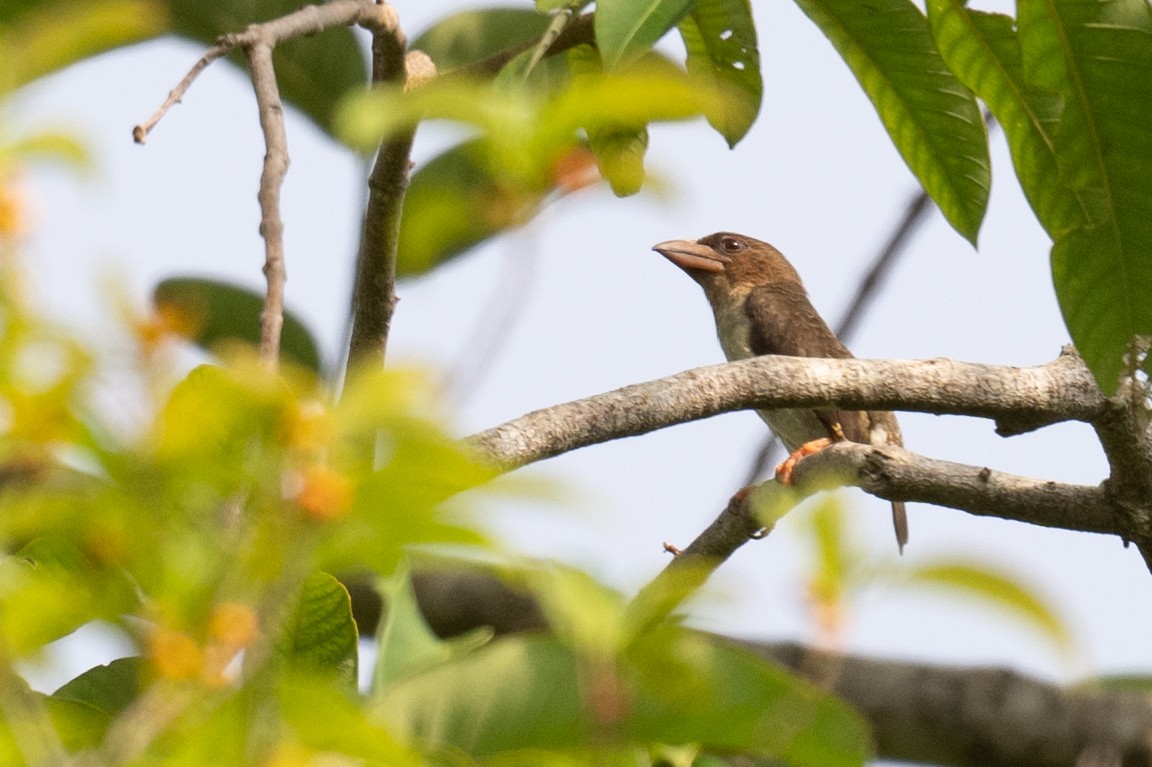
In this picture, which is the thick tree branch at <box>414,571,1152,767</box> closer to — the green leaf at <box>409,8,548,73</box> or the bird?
the bird

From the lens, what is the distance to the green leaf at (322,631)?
176 cm

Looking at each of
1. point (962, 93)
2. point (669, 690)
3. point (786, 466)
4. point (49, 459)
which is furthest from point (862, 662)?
point (786, 466)

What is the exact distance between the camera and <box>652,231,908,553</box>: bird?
6.06 metres

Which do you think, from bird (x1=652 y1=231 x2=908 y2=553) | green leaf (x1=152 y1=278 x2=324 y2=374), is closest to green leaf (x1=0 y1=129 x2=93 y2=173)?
green leaf (x1=152 y1=278 x2=324 y2=374)

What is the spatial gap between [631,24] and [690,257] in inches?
210

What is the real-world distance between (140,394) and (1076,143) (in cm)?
222

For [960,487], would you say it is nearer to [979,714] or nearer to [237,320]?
[979,714]

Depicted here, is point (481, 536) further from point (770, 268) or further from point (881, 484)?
point (770, 268)

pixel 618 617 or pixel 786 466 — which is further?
pixel 786 466

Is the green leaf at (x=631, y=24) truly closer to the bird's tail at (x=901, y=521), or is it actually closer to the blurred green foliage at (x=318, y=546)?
the blurred green foliage at (x=318, y=546)

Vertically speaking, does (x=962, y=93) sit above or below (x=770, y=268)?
above

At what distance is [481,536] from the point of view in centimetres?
83

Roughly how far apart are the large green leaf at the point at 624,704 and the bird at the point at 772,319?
4559mm

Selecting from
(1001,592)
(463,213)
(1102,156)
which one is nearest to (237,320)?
(1102,156)
